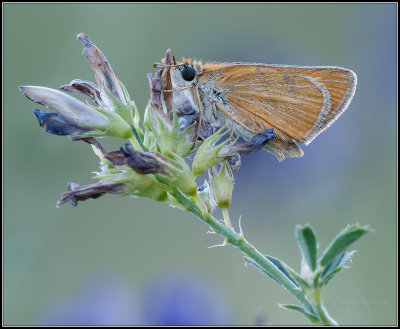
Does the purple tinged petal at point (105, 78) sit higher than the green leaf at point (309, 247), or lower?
higher

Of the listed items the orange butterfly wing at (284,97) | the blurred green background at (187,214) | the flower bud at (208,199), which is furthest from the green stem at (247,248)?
the blurred green background at (187,214)

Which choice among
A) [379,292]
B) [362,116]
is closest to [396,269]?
[379,292]

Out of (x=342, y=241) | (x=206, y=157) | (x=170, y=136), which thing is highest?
(x=170, y=136)

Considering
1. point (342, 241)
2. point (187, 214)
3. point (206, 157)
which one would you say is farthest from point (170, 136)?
point (187, 214)

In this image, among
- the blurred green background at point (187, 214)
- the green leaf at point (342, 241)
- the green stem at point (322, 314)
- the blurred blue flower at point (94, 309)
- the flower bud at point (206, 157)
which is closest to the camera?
the green leaf at point (342, 241)

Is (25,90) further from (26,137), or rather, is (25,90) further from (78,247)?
(78,247)

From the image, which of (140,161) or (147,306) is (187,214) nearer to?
(147,306)

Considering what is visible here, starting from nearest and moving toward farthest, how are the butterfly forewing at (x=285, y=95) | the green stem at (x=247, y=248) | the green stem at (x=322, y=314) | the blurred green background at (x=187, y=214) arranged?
the green stem at (x=322, y=314) → the green stem at (x=247, y=248) → the butterfly forewing at (x=285, y=95) → the blurred green background at (x=187, y=214)

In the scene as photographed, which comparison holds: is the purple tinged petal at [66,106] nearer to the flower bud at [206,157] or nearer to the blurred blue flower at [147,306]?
the flower bud at [206,157]
